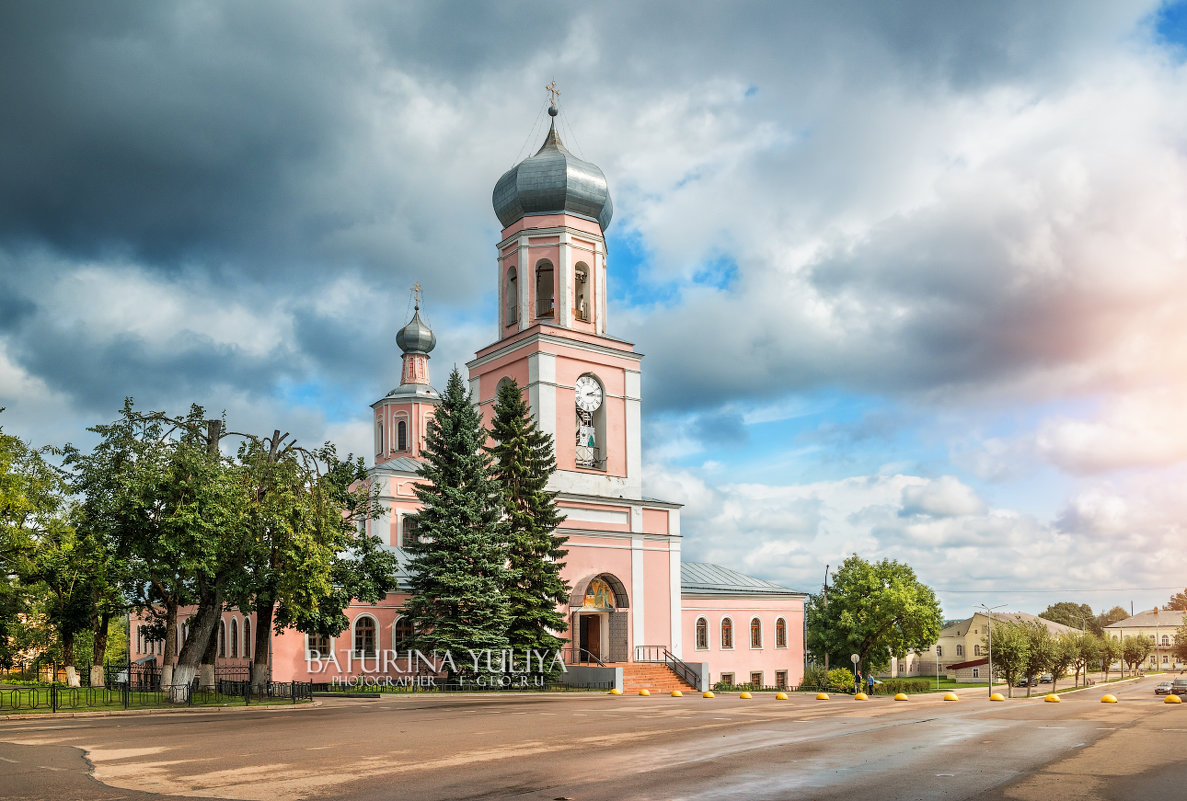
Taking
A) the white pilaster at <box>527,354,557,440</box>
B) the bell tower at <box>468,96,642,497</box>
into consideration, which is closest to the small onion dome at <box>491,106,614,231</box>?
the bell tower at <box>468,96,642,497</box>

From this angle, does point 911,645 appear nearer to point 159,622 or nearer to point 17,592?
point 159,622

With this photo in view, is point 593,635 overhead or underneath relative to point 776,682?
overhead

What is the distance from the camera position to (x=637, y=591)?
41.2m

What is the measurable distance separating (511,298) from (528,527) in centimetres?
1219

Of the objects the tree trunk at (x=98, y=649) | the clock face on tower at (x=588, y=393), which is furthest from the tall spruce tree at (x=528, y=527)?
the tree trunk at (x=98, y=649)

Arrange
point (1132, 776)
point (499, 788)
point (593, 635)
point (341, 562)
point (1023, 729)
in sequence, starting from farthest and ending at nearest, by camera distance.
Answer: point (593, 635) → point (341, 562) → point (1023, 729) → point (1132, 776) → point (499, 788)

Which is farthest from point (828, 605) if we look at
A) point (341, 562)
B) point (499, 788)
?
point (499, 788)

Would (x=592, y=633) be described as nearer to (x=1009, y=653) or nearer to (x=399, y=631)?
(x=399, y=631)

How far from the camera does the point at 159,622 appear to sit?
34.4 m

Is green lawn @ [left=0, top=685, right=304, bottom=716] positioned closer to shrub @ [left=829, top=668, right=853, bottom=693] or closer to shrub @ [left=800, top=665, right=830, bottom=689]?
shrub @ [left=800, top=665, right=830, bottom=689]

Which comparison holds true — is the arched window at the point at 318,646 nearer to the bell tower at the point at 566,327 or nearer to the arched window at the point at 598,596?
the arched window at the point at 598,596

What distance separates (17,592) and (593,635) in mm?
21167

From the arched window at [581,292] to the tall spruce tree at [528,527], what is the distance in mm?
6589

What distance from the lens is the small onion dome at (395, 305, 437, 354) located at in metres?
66.6
